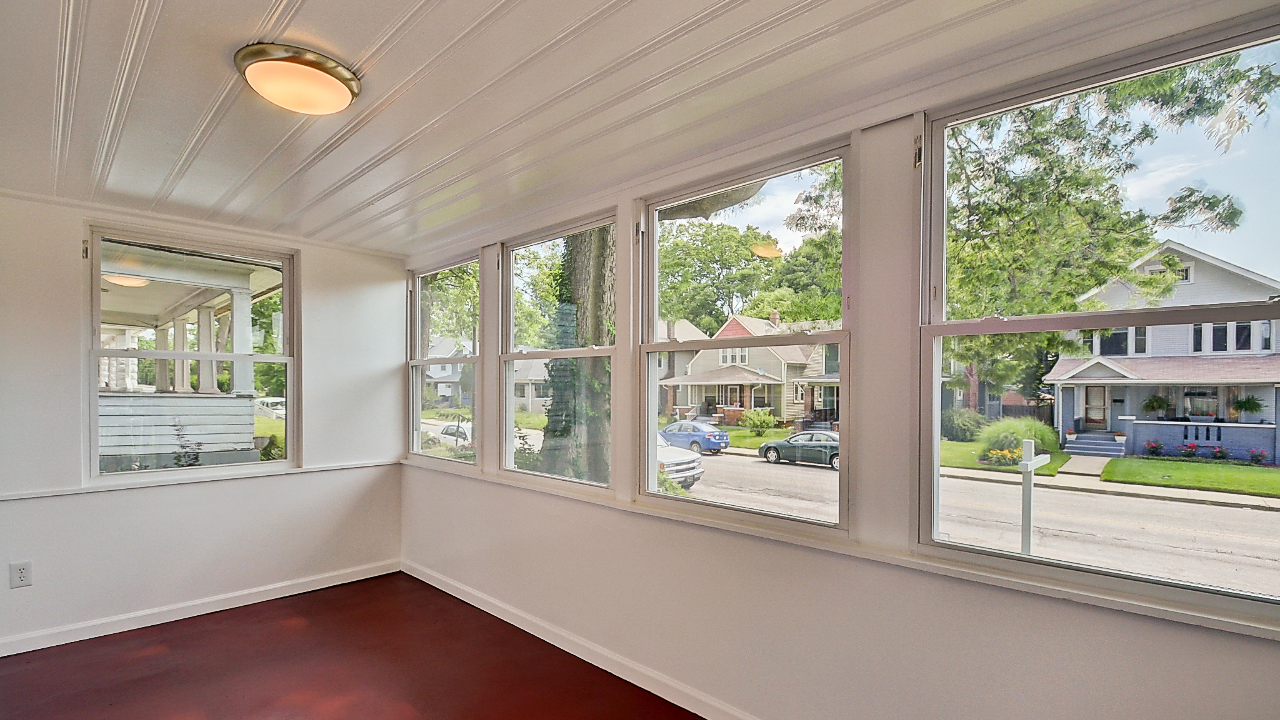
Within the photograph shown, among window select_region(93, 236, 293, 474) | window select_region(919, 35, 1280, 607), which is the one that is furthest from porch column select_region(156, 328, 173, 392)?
window select_region(919, 35, 1280, 607)

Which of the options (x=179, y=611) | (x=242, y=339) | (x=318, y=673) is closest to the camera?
(x=318, y=673)

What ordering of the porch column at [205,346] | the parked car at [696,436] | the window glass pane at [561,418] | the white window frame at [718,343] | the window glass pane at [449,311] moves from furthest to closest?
the window glass pane at [449,311] < the porch column at [205,346] < the window glass pane at [561,418] < the parked car at [696,436] < the white window frame at [718,343]

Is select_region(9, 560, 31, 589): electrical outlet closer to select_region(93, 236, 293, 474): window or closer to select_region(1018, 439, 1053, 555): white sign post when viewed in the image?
select_region(93, 236, 293, 474): window

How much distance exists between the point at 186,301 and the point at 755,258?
3690mm

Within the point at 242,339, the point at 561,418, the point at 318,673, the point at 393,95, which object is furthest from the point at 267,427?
the point at 393,95

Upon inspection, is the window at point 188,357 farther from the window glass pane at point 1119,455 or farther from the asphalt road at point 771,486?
the window glass pane at point 1119,455

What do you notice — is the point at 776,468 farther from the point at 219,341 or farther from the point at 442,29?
the point at 219,341

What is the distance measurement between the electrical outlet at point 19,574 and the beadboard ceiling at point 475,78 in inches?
77.4

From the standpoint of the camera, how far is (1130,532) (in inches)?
67.7

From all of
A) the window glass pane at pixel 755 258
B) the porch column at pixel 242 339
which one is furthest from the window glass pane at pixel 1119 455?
the porch column at pixel 242 339

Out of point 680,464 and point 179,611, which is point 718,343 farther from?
point 179,611

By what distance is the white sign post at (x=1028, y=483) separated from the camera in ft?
6.17

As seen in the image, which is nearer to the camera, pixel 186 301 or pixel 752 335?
pixel 752 335

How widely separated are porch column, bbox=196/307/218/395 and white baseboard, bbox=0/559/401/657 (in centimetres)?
131
